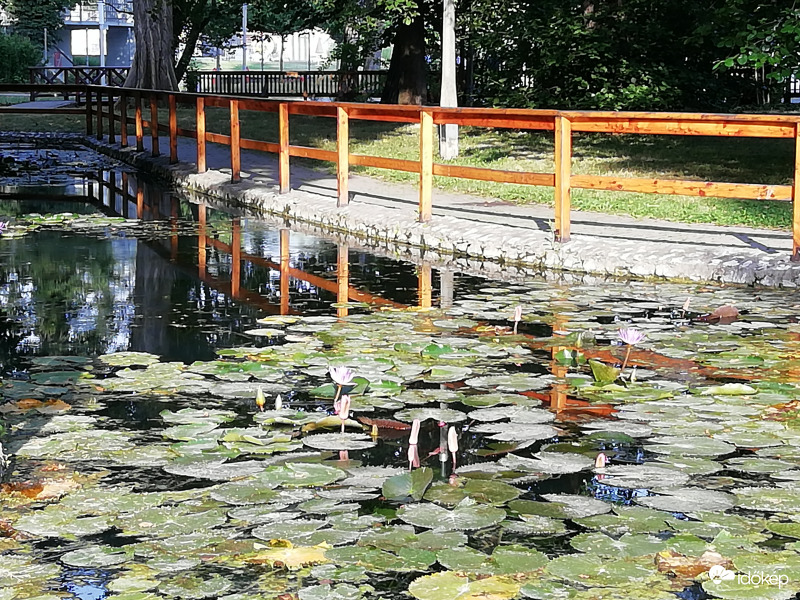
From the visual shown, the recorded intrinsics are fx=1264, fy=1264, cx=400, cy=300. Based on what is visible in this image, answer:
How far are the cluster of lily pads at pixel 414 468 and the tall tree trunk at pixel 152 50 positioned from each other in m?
29.3

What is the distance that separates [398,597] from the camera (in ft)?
12.1

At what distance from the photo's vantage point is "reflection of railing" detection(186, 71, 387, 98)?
41.4 metres

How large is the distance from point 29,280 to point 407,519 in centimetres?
609

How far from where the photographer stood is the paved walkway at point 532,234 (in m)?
9.57

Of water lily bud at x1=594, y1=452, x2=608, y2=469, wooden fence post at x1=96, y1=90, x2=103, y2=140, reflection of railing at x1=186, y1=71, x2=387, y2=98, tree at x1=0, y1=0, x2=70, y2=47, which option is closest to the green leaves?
water lily bud at x1=594, y1=452, x2=608, y2=469

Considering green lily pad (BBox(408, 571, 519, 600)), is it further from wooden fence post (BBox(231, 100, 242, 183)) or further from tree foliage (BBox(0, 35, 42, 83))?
tree foliage (BBox(0, 35, 42, 83))

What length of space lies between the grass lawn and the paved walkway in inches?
20.8

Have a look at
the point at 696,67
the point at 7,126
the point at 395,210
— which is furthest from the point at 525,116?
the point at 7,126

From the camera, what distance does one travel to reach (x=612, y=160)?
706 inches

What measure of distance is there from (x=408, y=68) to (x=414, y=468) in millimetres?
26253

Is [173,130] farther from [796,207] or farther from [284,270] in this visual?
[796,207]

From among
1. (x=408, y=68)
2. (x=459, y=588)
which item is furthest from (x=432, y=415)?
(x=408, y=68)

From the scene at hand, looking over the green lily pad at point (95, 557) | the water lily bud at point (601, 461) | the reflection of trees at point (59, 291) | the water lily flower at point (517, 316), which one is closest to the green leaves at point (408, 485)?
the water lily bud at point (601, 461)

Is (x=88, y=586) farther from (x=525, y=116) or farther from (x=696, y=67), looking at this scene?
(x=696, y=67)
